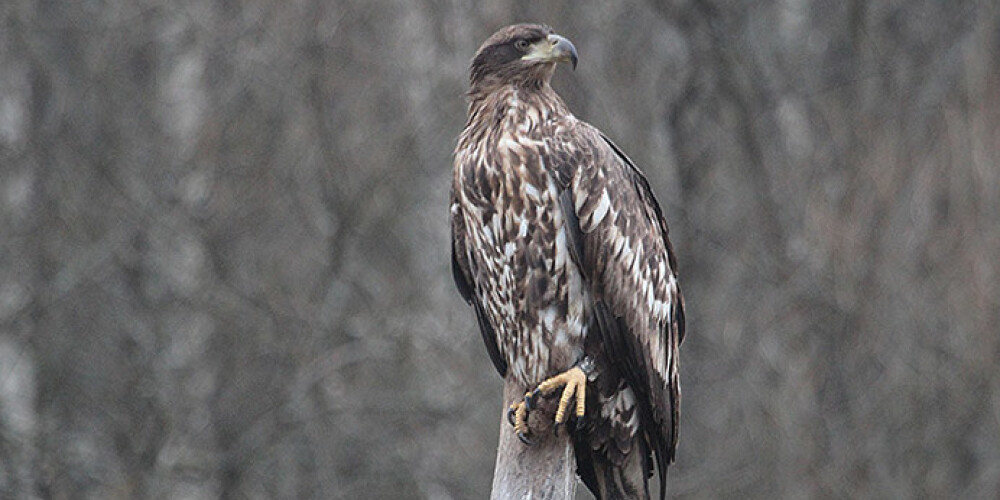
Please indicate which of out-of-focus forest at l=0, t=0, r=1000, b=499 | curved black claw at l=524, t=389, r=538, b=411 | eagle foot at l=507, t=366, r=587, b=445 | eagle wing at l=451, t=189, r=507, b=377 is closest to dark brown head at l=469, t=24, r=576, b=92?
eagle wing at l=451, t=189, r=507, b=377

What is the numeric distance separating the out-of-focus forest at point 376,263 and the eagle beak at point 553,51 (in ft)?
19.4

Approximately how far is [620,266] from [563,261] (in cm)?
22

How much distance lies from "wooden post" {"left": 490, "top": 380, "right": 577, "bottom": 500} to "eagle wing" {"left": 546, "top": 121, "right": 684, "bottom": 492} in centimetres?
43

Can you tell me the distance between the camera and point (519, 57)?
19.9 feet

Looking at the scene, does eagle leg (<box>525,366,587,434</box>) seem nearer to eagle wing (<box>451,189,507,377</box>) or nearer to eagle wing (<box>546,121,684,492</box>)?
eagle wing (<box>546,121,684,492</box>)

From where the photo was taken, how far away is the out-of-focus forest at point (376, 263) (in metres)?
11.7

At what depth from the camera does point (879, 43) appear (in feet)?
43.9

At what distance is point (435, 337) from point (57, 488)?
2746 mm

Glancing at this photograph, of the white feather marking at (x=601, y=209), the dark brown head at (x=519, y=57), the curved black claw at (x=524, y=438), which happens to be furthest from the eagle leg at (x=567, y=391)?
the dark brown head at (x=519, y=57)

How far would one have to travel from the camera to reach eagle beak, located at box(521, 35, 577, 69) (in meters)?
5.95

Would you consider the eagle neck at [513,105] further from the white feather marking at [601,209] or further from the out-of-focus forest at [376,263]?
the out-of-focus forest at [376,263]

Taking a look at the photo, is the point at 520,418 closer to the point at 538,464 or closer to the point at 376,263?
the point at 538,464

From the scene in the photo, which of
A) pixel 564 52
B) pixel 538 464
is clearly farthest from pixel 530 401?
pixel 564 52

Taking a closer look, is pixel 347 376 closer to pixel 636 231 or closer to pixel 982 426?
pixel 982 426
